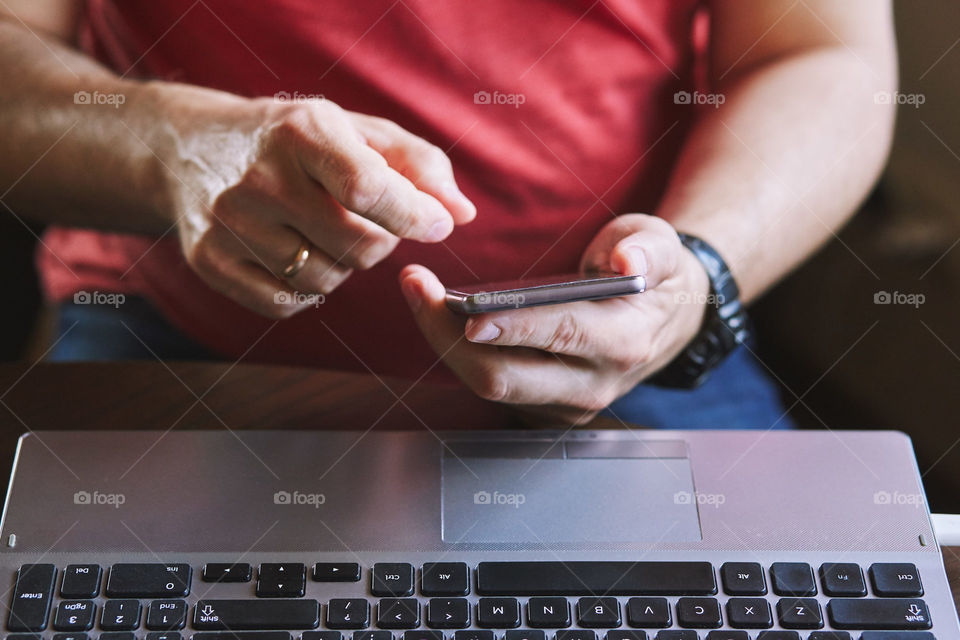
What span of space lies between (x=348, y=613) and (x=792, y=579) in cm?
19

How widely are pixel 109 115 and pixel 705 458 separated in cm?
46

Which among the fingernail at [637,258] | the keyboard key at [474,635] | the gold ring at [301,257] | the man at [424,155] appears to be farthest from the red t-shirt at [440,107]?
the keyboard key at [474,635]

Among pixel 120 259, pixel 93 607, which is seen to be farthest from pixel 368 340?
pixel 93 607

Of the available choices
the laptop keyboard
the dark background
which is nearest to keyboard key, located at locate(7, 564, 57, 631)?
the laptop keyboard

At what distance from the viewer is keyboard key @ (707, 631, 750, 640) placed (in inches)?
13.1

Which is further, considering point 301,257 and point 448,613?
point 301,257

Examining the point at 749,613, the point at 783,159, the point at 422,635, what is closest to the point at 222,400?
the point at 422,635

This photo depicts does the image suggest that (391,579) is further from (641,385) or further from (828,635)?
(641,385)

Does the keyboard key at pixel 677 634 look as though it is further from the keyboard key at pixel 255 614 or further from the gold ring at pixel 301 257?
the gold ring at pixel 301 257

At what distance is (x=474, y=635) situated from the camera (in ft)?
1.09

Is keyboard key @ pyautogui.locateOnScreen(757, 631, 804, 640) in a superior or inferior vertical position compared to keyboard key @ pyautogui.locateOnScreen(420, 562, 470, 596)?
inferior

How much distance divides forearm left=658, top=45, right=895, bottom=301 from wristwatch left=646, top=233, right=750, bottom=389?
1.2 inches

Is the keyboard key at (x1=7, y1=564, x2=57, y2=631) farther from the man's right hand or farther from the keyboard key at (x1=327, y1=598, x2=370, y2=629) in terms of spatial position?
the man's right hand

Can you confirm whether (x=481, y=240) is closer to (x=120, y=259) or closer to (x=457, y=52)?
(x=457, y=52)
